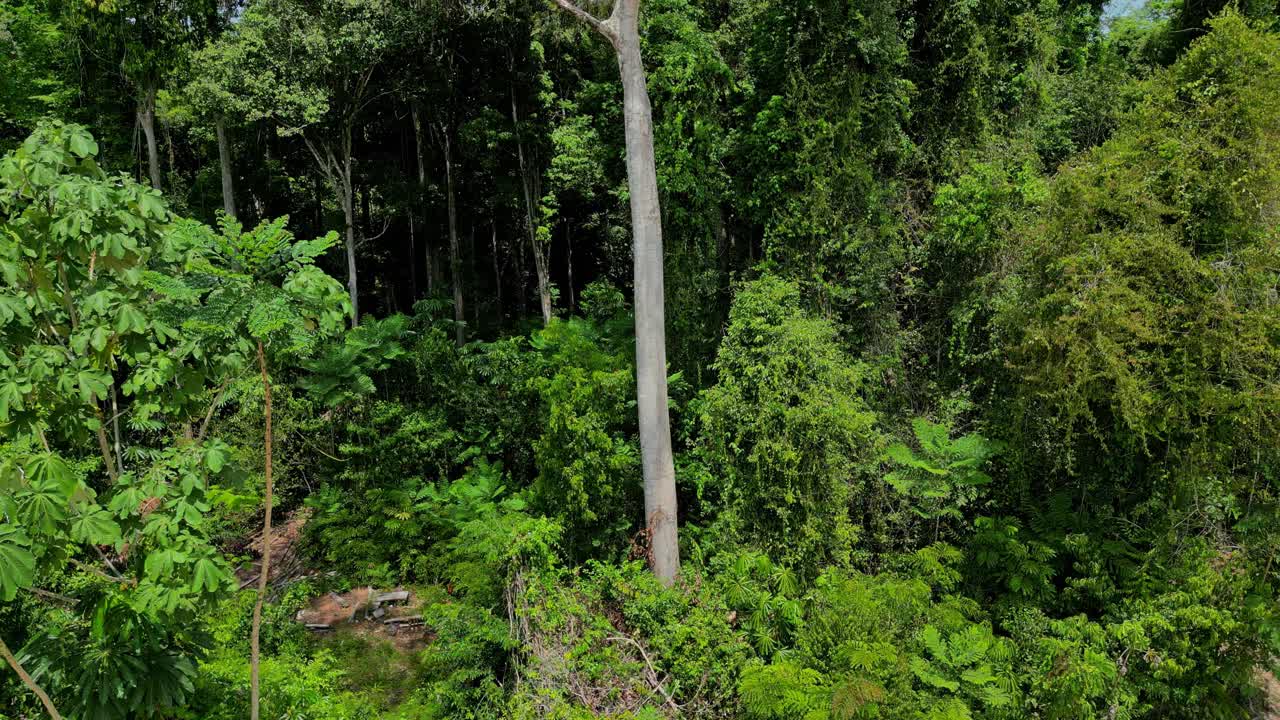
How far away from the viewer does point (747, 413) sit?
256 inches

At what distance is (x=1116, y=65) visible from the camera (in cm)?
998

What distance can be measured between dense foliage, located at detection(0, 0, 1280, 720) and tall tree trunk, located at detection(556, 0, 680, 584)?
0.48 metres

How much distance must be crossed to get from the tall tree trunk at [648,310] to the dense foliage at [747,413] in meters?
0.48

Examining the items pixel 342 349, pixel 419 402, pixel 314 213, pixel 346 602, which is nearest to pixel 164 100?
pixel 314 213

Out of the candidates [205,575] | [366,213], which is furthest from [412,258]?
[205,575]

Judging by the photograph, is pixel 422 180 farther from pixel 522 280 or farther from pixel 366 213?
pixel 522 280

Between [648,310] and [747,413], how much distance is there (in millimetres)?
1372

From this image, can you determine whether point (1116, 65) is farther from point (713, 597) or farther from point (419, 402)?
point (419, 402)

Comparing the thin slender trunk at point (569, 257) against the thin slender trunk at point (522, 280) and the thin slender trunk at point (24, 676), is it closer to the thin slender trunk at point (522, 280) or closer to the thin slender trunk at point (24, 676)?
the thin slender trunk at point (522, 280)

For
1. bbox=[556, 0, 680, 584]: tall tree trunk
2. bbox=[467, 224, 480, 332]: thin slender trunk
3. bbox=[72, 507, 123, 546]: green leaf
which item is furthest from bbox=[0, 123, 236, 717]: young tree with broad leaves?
bbox=[467, 224, 480, 332]: thin slender trunk

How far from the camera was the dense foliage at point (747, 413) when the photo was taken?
308cm

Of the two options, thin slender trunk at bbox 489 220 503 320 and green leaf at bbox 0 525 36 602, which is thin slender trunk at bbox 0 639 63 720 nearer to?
green leaf at bbox 0 525 36 602

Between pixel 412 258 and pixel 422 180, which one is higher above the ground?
pixel 422 180

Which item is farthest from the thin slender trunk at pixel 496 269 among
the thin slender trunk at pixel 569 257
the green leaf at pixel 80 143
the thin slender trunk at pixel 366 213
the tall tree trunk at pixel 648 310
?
the green leaf at pixel 80 143
